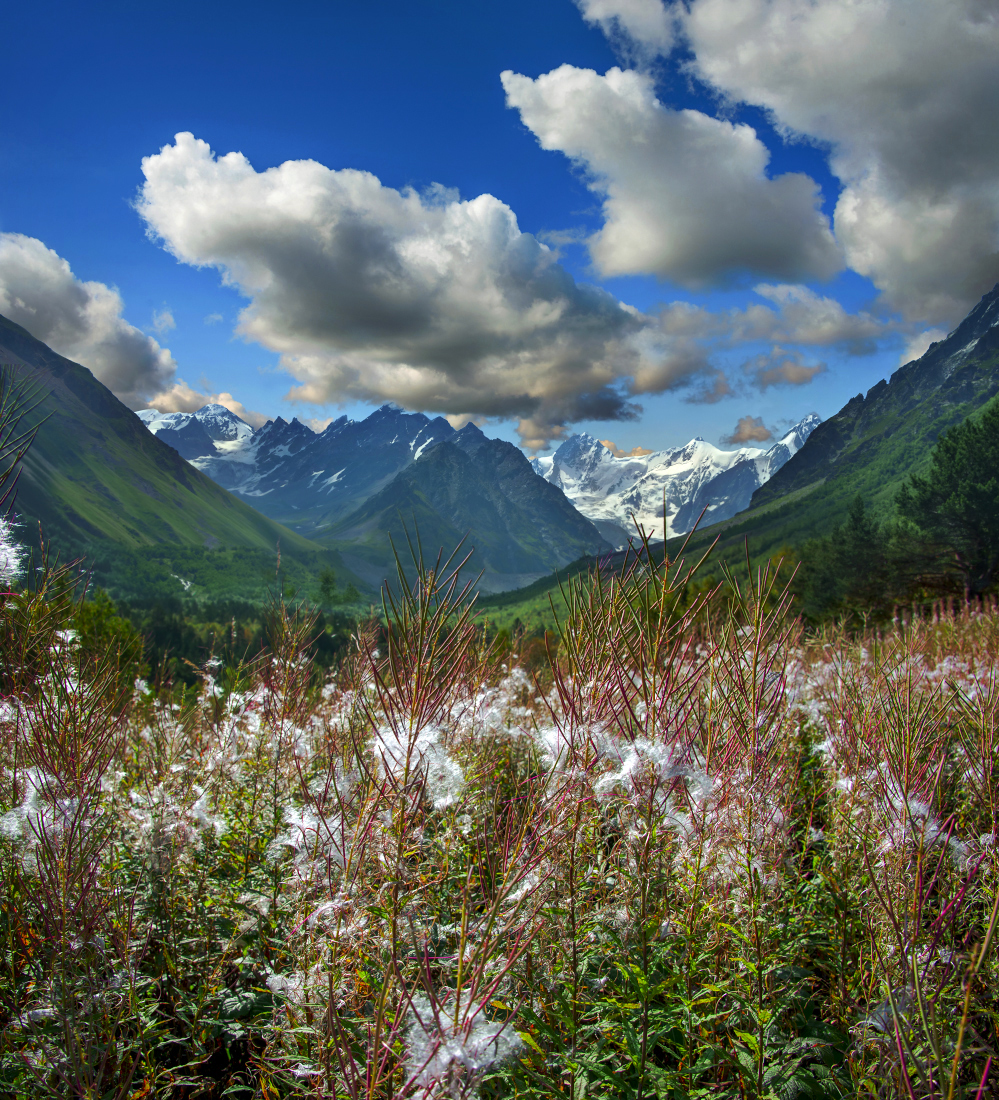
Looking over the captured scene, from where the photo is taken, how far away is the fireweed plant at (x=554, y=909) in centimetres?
193

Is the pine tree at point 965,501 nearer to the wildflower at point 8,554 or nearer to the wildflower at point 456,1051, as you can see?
the wildflower at point 456,1051

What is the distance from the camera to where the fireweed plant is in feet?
6.33

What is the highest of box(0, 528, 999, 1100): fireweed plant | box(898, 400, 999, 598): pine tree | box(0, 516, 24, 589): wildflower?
box(898, 400, 999, 598): pine tree

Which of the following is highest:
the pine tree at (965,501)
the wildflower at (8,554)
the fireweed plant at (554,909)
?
the pine tree at (965,501)

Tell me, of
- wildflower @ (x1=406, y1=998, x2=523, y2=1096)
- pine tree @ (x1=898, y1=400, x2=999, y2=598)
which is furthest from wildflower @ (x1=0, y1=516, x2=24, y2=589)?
pine tree @ (x1=898, y1=400, x2=999, y2=598)

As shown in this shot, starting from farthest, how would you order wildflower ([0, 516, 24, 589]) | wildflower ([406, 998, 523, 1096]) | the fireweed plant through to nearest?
wildflower ([0, 516, 24, 589])
the fireweed plant
wildflower ([406, 998, 523, 1096])

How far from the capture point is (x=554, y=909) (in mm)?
2600

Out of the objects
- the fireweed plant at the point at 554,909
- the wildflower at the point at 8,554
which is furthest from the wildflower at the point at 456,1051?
the wildflower at the point at 8,554

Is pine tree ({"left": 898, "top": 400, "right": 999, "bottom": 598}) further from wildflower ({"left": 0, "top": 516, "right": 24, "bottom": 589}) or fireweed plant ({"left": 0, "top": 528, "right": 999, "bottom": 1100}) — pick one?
wildflower ({"left": 0, "top": 516, "right": 24, "bottom": 589})

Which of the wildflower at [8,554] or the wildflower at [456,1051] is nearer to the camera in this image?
the wildflower at [456,1051]

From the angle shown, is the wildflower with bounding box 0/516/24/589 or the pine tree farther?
the pine tree

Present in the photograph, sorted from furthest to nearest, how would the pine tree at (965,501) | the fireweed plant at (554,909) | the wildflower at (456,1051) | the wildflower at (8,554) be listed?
the pine tree at (965,501), the wildflower at (8,554), the fireweed plant at (554,909), the wildflower at (456,1051)

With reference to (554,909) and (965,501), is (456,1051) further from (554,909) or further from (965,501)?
(965,501)

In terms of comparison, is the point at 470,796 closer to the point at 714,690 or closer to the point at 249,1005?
the point at 249,1005
